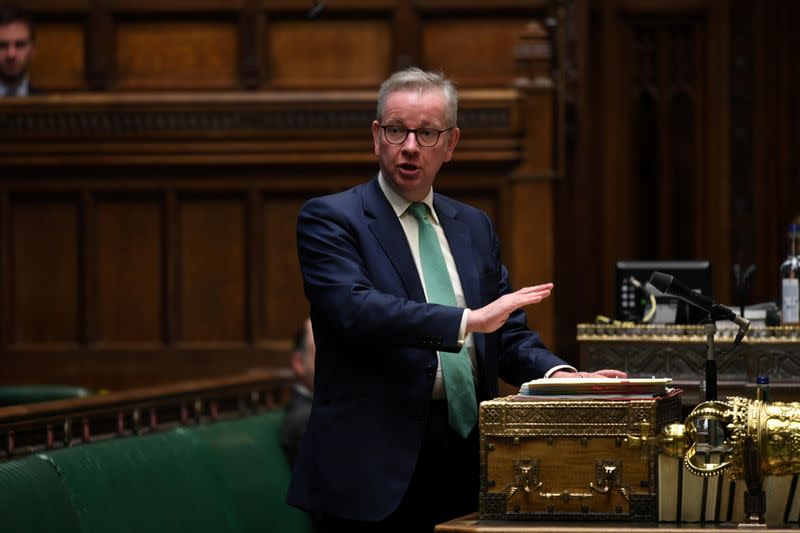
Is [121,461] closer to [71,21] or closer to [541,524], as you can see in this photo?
[541,524]

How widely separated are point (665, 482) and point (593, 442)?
0.51 feet

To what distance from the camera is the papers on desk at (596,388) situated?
112 inches

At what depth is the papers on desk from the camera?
2.84 metres

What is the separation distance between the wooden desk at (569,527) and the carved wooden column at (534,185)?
3145 mm

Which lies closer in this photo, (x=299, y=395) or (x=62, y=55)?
(x=299, y=395)

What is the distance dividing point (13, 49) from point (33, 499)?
328 cm

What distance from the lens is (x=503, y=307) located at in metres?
2.79

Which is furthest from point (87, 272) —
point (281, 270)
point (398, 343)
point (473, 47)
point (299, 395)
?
point (398, 343)

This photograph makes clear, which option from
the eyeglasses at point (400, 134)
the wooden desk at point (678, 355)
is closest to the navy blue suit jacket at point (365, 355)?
the eyeglasses at point (400, 134)

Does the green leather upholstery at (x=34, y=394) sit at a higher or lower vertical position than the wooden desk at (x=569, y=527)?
lower

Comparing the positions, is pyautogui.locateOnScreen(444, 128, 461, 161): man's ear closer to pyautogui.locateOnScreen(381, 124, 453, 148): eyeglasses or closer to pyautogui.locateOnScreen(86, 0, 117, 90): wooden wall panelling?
pyautogui.locateOnScreen(381, 124, 453, 148): eyeglasses

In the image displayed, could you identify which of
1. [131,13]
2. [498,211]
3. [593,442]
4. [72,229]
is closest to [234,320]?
[72,229]

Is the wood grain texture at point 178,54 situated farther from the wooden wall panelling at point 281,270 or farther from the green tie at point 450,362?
the green tie at point 450,362

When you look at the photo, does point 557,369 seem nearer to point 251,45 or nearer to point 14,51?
point 14,51
